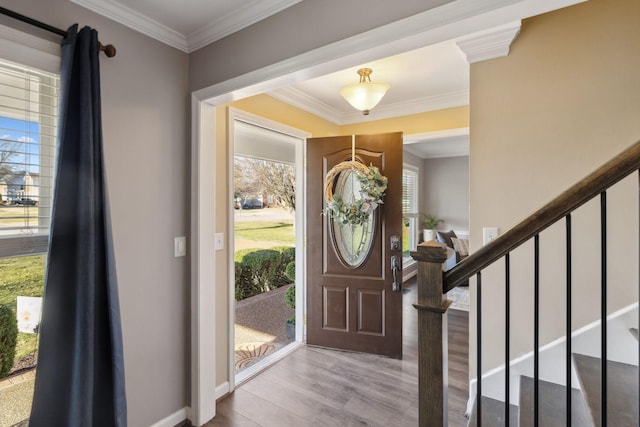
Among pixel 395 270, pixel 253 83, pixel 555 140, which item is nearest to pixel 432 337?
pixel 555 140

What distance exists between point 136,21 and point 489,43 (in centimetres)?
208

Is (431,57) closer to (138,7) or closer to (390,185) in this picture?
(390,185)

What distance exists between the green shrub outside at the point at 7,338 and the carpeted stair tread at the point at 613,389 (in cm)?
266

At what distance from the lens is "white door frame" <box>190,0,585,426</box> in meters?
1.11

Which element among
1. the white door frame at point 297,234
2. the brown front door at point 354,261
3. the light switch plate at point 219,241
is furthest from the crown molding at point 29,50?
the brown front door at point 354,261

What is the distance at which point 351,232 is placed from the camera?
3.03m

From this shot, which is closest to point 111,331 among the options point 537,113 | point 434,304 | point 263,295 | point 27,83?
point 27,83

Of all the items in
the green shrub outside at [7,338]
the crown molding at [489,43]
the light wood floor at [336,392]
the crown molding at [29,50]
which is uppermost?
the crown molding at [489,43]

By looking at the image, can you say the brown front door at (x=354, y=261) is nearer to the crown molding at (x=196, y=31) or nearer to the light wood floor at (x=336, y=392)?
the light wood floor at (x=336, y=392)

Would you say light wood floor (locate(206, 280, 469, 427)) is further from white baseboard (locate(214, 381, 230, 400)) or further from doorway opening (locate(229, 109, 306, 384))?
doorway opening (locate(229, 109, 306, 384))

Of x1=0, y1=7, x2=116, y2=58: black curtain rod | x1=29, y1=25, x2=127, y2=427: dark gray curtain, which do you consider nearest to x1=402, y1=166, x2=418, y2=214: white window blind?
x1=0, y1=7, x2=116, y2=58: black curtain rod

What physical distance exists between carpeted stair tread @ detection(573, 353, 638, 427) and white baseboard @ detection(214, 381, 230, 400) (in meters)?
2.17

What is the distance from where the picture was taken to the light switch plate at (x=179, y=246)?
1.99m

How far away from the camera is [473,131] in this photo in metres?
2.03
